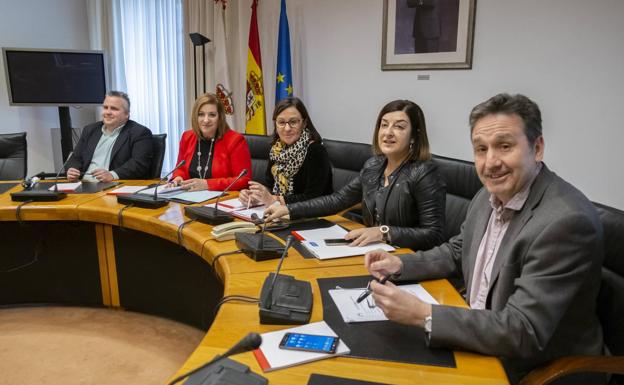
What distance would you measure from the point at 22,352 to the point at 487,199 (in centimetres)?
229

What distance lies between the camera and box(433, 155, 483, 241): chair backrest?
7.09 feet

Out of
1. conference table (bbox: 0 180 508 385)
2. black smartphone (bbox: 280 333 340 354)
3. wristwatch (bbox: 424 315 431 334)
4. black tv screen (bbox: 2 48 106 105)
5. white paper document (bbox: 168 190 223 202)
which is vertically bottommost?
conference table (bbox: 0 180 508 385)

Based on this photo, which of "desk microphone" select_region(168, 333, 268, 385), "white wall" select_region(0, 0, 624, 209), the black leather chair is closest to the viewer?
"desk microphone" select_region(168, 333, 268, 385)

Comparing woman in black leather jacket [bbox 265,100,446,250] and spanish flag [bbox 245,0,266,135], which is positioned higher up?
spanish flag [bbox 245,0,266,135]

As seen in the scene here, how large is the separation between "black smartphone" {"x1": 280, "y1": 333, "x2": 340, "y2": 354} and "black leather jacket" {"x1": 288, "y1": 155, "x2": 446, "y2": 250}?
764 millimetres

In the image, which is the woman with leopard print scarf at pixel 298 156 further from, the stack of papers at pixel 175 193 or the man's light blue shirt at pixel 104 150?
the man's light blue shirt at pixel 104 150

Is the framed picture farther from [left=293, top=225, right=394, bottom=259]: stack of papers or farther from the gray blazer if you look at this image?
the gray blazer

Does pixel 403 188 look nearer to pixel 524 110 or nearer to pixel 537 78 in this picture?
pixel 524 110

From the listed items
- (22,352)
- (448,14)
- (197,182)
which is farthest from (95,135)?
(448,14)

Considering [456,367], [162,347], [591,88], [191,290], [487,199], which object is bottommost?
[162,347]

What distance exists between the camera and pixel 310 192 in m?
2.59

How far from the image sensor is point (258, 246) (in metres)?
1.55

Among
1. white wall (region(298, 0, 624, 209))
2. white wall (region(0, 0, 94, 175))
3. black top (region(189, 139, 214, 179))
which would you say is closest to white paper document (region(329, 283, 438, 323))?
white wall (region(298, 0, 624, 209))

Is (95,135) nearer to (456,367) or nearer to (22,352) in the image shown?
(22,352)
